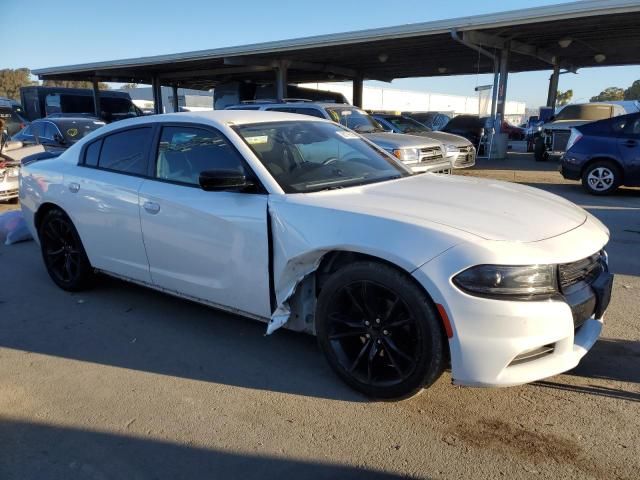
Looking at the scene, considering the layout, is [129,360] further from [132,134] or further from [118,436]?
[132,134]

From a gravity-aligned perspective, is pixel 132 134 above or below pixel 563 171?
above

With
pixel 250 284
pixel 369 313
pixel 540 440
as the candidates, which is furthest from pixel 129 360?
pixel 540 440

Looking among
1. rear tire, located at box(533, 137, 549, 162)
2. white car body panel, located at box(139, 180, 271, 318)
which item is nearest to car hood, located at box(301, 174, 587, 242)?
white car body panel, located at box(139, 180, 271, 318)

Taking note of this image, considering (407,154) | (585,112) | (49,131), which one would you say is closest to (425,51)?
(585,112)

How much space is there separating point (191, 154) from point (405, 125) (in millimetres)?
10764

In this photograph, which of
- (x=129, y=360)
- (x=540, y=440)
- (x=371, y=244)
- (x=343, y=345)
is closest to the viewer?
(x=540, y=440)

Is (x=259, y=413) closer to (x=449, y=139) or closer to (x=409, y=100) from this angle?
(x=449, y=139)

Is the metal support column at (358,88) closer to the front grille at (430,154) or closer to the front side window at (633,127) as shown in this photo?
the front grille at (430,154)

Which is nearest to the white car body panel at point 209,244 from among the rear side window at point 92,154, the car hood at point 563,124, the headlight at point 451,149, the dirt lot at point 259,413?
the dirt lot at point 259,413

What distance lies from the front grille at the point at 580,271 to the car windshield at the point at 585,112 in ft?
50.6

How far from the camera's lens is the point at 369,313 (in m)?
3.05

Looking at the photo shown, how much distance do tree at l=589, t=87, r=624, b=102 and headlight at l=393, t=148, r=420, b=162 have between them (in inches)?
3088

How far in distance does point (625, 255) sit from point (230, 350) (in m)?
4.61

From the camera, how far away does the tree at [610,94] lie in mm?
76394
